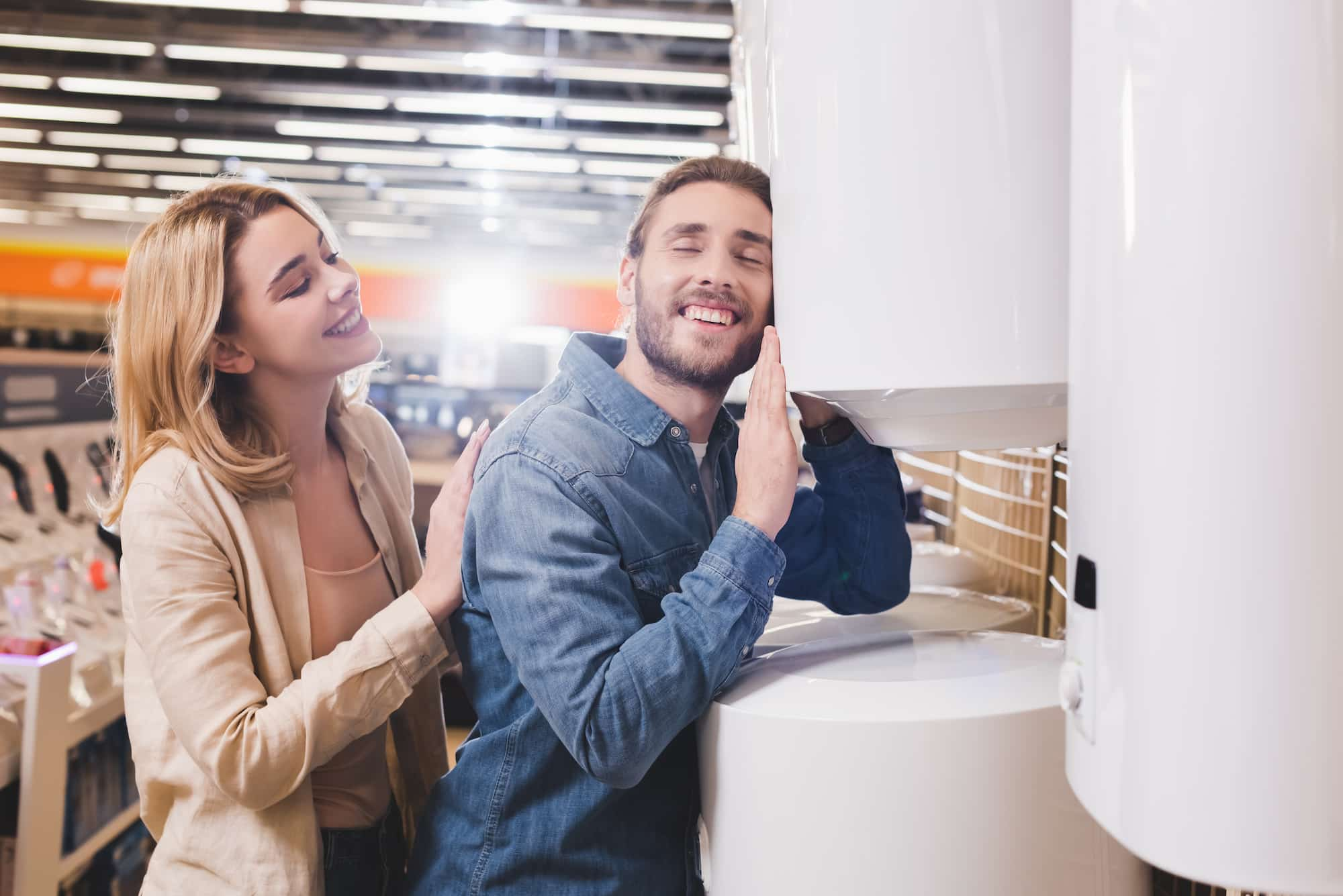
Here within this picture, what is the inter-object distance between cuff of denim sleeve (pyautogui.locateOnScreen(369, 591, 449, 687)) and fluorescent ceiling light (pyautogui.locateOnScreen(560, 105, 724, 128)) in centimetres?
797

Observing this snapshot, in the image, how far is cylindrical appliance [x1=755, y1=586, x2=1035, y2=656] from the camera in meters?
1.34

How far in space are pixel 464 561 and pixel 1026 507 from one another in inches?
48.4

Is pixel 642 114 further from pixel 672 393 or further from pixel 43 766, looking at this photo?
pixel 672 393

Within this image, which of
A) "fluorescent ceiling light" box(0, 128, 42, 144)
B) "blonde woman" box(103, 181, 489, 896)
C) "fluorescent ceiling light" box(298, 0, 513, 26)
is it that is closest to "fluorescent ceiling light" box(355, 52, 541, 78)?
"fluorescent ceiling light" box(298, 0, 513, 26)

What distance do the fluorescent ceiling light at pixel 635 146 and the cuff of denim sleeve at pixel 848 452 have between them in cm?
870

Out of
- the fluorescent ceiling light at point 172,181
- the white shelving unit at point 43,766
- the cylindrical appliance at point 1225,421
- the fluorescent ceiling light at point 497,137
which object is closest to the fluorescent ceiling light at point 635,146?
the fluorescent ceiling light at point 497,137

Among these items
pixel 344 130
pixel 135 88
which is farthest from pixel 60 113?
pixel 344 130

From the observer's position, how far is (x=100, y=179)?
12.0 metres

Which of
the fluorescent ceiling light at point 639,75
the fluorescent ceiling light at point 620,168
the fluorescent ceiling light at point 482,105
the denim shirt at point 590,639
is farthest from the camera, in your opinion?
the fluorescent ceiling light at point 620,168

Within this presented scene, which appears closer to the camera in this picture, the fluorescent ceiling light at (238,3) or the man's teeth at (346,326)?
the man's teeth at (346,326)

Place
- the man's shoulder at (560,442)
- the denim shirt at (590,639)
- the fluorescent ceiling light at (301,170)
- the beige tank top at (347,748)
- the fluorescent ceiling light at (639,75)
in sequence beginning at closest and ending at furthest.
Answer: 1. the denim shirt at (590,639)
2. the man's shoulder at (560,442)
3. the beige tank top at (347,748)
4. the fluorescent ceiling light at (639,75)
5. the fluorescent ceiling light at (301,170)

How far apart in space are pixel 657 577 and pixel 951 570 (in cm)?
112

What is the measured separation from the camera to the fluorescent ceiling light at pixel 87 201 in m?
12.9

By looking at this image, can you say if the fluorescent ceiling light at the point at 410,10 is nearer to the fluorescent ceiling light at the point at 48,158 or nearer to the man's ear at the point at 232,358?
the man's ear at the point at 232,358
